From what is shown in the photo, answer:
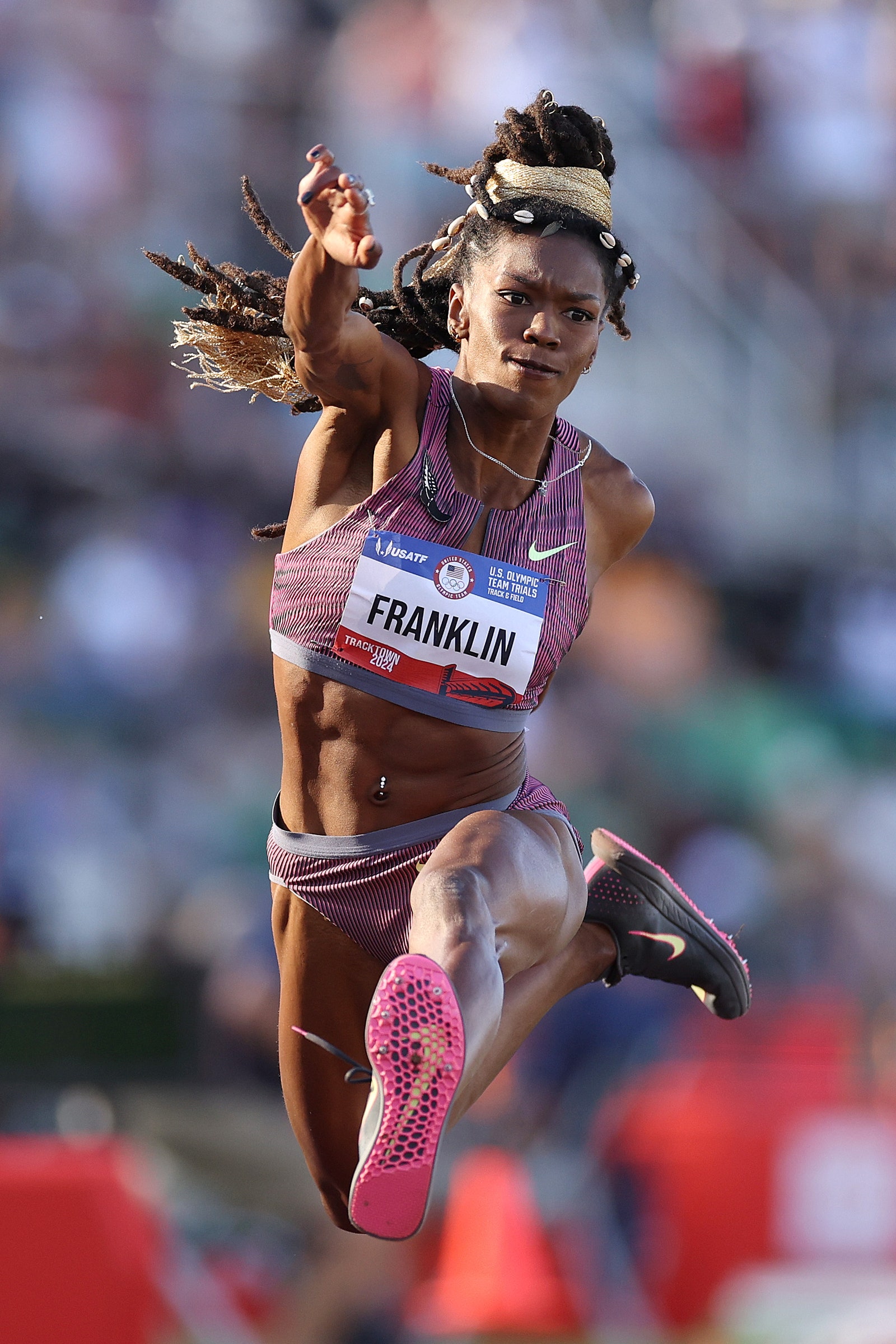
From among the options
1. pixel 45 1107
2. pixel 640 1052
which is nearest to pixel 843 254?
pixel 640 1052

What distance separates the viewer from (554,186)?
11.3 ft

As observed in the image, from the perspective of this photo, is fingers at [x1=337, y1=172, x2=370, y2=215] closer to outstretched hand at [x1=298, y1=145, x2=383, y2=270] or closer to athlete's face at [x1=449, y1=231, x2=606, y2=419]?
outstretched hand at [x1=298, y1=145, x2=383, y2=270]

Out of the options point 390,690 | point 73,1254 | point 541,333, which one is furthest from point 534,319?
point 73,1254

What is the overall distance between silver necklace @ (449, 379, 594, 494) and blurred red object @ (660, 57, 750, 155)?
321 inches

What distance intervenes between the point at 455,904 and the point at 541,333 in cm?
119

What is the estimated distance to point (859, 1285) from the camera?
6902 millimetres

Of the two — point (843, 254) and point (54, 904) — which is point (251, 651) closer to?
point (54, 904)

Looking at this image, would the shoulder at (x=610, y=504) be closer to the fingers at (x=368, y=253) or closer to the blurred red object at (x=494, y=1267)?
the fingers at (x=368, y=253)

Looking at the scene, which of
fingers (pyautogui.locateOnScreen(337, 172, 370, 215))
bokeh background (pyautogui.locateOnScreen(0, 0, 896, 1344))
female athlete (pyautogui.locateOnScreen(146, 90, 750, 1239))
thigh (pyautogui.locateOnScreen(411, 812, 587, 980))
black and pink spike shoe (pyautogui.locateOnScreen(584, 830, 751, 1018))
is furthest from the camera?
bokeh background (pyautogui.locateOnScreen(0, 0, 896, 1344))

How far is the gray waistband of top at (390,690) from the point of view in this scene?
3359 millimetres

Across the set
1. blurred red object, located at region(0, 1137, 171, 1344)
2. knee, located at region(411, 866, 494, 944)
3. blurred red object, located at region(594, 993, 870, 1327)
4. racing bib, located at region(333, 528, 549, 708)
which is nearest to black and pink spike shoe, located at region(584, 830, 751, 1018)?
racing bib, located at region(333, 528, 549, 708)

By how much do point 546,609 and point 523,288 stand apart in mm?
668

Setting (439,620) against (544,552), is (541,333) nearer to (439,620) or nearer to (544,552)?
(544,552)

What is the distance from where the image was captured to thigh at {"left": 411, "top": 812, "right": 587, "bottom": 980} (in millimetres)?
3037
